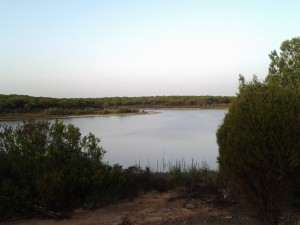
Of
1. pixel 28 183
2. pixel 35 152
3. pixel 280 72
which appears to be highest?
pixel 280 72

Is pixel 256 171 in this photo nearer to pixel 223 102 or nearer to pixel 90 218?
pixel 90 218

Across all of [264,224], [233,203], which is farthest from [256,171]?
[233,203]

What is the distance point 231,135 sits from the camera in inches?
201

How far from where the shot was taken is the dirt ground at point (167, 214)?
19.9ft

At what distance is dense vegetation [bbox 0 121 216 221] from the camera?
22.6ft

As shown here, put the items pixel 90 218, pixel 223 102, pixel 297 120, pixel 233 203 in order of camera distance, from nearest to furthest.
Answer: pixel 297 120 → pixel 90 218 → pixel 233 203 → pixel 223 102

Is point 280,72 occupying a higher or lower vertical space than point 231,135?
higher

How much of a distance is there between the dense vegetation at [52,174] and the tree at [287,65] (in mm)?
4035

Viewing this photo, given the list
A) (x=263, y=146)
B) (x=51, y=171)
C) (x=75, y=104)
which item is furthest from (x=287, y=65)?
(x=75, y=104)

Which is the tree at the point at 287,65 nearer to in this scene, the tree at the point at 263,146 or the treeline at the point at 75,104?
the tree at the point at 263,146

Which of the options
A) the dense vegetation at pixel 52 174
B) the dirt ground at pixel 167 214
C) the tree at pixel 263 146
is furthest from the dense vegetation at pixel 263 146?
the dense vegetation at pixel 52 174

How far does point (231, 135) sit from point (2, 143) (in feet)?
16.3

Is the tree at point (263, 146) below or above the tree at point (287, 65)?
below

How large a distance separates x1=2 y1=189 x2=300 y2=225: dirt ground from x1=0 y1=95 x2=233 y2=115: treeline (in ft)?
126
